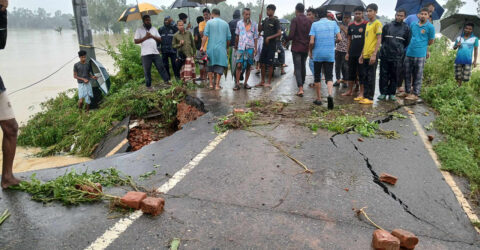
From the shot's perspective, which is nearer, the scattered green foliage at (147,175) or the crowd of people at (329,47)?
the scattered green foliage at (147,175)

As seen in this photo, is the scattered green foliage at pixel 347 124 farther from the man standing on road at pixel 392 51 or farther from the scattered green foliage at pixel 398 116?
the man standing on road at pixel 392 51

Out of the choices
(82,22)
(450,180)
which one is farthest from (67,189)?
(82,22)

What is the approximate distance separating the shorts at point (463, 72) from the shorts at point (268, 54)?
4893 millimetres

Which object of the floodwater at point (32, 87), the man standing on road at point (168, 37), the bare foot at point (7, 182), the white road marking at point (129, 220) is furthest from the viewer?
the man standing on road at point (168, 37)

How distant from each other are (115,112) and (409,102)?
21.9 ft

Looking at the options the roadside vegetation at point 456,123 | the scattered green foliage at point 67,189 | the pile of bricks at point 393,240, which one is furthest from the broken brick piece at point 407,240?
the scattered green foliage at point 67,189

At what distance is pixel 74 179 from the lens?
346 centimetres

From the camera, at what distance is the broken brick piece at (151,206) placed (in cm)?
308

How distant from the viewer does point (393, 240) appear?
2604 millimetres

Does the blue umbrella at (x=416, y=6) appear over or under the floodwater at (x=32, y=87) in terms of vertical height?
over

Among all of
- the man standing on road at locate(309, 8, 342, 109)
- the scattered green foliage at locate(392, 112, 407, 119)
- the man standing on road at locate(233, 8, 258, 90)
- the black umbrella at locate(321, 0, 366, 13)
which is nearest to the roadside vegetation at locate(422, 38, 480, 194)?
the scattered green foliage at locate(392, 112, 407, 119)

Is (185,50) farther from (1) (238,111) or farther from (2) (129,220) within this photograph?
(2) (129,220)

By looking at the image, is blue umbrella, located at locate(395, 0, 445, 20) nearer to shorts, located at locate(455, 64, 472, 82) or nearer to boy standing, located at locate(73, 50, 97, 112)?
shorts, located at locate(455, 64, 472, 82)

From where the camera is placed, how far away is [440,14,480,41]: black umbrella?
8.21 m
